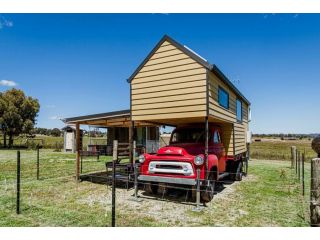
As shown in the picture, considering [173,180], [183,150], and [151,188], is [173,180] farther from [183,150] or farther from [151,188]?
[151,188]

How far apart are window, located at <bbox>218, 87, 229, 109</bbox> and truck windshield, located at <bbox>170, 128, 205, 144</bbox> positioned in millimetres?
Answer: 1399

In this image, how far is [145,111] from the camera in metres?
9.29

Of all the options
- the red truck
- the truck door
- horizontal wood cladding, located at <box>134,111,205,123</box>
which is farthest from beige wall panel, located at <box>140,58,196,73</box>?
the truck door

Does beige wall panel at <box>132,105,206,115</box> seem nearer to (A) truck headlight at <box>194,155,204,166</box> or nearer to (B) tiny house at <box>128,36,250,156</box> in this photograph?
(B) tiny house at <box>128,36,250,156</box>

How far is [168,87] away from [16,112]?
34.6 meters

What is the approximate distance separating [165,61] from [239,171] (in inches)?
244

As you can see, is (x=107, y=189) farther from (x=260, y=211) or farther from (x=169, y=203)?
(x=260, y=211)

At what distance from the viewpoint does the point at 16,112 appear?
36406 mm

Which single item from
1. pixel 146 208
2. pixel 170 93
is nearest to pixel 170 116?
pixel 170 93

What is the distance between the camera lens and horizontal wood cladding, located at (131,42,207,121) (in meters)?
8.08

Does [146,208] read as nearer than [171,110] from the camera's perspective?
Yes

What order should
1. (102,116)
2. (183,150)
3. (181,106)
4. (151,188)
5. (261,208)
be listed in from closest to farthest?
(261,208) < (183,150) < (181,106) < (151,188) < (102,116)

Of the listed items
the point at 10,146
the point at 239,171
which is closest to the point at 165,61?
the point at 239,171

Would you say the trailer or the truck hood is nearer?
the trailer
